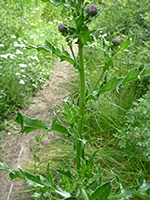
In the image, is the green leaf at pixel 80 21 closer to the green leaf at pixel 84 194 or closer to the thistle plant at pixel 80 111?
the thistle plant at pixel 80 111

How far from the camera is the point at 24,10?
5.06m

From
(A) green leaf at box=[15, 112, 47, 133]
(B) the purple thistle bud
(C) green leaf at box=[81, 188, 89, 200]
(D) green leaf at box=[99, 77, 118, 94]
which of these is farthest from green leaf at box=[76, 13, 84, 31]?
(C) green leaf at box=[81, 188, 89, 200]

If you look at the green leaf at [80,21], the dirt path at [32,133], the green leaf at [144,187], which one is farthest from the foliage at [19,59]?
the green leaf at [144,187]

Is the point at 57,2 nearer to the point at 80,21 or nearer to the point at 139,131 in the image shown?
the point at 80,21

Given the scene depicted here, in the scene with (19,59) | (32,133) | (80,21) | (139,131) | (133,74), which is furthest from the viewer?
(19,59)

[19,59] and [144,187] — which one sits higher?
Result: [19,59]

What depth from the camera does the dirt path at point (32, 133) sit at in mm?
2093

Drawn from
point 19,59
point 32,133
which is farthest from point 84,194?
point 19,59

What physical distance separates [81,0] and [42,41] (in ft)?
12.2

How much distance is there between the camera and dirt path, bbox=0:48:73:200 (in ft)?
6.87

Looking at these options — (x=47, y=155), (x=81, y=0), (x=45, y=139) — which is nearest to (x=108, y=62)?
(x=81, y=0)

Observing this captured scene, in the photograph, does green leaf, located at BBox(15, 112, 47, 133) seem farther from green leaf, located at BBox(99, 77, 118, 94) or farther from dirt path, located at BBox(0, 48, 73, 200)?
dirt path, located at BBox(0, 48, 73, 200)

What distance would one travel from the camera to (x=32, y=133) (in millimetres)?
2738

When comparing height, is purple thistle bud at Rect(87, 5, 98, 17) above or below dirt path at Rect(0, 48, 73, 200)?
above
